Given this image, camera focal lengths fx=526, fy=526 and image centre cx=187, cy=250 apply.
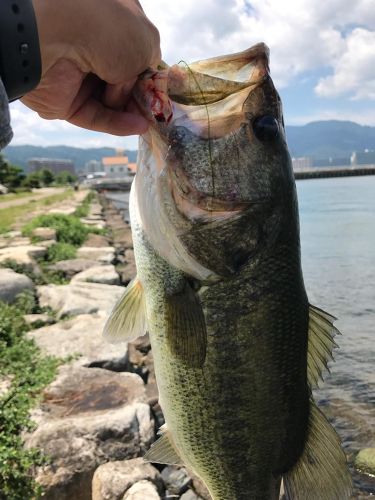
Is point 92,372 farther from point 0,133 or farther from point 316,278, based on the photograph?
point 316,278

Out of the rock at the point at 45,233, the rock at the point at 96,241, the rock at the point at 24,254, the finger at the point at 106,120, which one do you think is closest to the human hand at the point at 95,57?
the finger at the point at 106,120

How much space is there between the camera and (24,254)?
1131 cm

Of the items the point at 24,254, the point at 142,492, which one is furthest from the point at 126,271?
the point at 142,492

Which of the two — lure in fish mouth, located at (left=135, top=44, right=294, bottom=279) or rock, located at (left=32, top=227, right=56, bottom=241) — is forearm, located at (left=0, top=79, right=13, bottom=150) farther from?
rock, located at (left=32, top=227, right=56, bottom=241)

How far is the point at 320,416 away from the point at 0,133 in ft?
6.12

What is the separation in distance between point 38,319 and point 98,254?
6662mm

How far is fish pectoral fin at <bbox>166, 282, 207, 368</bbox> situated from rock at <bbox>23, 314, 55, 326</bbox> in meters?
5.33

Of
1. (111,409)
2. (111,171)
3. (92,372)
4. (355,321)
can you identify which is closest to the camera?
(111,409)

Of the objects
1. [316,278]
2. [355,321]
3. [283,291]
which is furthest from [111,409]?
[316,278]

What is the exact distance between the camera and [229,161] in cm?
227

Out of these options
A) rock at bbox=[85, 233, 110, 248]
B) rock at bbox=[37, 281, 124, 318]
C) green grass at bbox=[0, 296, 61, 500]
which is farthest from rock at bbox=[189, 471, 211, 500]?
rock at bbox=[85, 233, 110, 248]

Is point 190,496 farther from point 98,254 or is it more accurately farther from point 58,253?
point 98,254

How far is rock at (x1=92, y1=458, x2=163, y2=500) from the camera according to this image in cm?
378

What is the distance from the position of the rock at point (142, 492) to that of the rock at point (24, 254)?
7348 millimetres
